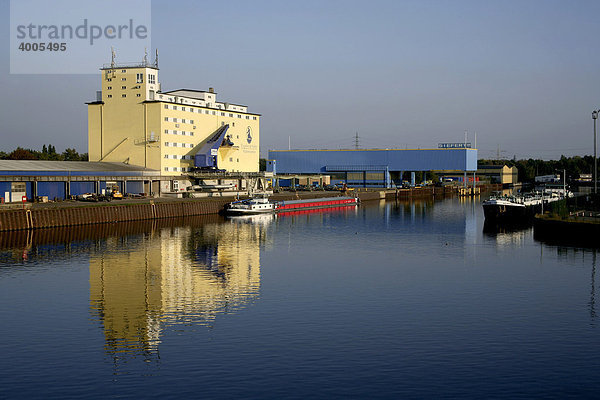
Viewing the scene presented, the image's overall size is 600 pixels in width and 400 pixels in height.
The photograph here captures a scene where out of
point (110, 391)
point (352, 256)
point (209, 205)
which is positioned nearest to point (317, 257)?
point (352, 256)

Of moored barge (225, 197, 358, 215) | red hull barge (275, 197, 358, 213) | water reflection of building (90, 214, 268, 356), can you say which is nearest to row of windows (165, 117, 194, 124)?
moored barge (225, 197, 358, 215)

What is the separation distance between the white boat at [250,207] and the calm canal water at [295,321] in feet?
128

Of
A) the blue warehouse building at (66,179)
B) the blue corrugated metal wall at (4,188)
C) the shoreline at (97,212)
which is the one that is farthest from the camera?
the blue warehouse building at (66,179)

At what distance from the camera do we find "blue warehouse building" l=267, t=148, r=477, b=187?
175 meters

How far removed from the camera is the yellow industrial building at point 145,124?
368 feet

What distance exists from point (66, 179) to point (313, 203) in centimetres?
5271

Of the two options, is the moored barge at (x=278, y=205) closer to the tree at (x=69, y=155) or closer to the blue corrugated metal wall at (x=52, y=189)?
the blue corrugated metal wall at (x=52, y=189)

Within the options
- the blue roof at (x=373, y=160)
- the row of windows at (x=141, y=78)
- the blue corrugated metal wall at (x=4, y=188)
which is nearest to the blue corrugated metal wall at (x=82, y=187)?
the blue corrugated metal wall at (x=4, y=188)

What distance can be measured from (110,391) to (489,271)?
3490cm

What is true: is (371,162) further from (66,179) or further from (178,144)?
(66,179)

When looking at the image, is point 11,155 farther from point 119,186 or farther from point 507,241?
point 507,241

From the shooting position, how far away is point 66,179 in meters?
92.7

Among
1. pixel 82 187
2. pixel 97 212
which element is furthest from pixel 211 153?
pixel 97 212

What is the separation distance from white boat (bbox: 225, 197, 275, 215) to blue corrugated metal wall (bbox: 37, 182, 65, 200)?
2680cm
